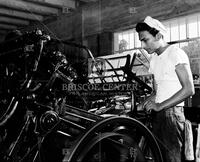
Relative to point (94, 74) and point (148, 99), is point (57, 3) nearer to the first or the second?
point (94, 74)

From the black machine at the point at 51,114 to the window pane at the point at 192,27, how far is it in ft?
1.00

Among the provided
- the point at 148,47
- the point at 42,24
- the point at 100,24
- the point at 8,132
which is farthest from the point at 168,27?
the point at 8,132

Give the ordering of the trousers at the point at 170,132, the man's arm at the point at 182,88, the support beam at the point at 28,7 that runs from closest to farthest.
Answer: the support beam at the point at 28,7 < the man's arm at the point at 182,88 < the trousers at the point at 170,132

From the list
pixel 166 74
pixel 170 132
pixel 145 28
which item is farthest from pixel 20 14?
pixel 170 132

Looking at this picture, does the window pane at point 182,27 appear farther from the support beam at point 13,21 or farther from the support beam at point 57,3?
the support beam at point 13,21

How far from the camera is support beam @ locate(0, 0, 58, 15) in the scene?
95 cm

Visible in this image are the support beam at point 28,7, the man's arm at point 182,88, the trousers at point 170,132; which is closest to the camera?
the support beam at point 28,7

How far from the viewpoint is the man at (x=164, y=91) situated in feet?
3.85

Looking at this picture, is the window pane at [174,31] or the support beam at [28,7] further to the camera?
the window pane at [174,31]

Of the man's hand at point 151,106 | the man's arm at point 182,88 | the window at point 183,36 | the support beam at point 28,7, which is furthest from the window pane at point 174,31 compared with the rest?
the support beam at point 28,7

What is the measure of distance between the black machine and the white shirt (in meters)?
0.11

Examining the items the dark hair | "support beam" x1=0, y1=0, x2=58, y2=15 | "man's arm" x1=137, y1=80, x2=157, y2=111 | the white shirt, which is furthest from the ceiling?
"man's arm" x1=137, y1=80, x2=157, y2=111

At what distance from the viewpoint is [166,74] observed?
1.19 meters

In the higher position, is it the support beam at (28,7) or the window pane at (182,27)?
the support beam at (28,7)
